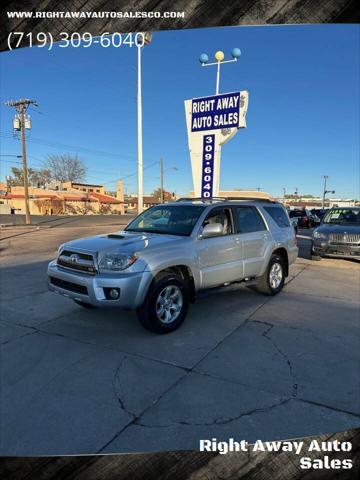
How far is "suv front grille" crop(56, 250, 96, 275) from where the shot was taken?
4.23 m

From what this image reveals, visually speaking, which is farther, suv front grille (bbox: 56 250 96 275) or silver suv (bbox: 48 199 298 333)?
suv front grille (bbox: 56 250 96 275)

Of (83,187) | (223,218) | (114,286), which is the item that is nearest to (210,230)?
(223,218)

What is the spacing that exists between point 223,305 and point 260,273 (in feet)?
3.10

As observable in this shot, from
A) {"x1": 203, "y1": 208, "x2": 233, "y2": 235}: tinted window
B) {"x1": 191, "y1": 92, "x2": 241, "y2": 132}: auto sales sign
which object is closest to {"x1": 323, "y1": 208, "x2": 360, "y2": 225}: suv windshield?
{"x1": 191, "y1": 92, "x2": 241, "y2": 132}: auto sales sign

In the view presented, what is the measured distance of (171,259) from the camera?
4438 mm

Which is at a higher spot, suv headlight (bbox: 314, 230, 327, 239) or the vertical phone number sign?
the vertical phone number sign

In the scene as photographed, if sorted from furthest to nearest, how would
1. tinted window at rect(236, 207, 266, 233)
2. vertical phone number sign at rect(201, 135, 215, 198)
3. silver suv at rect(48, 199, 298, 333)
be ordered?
1. vertical phone number sign at rect(201, 135, 215, 198)
2. tinted window at rect(236, 207, 266, 233)
3. silver suv at rect(48, 199, 298, 333)

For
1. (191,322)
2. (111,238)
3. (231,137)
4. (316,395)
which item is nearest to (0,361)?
(111,238)

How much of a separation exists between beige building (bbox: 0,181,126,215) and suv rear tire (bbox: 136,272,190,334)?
5780cm

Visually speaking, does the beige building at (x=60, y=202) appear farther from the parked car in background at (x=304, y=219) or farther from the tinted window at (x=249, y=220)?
the tinted window at (x=249, y=220)

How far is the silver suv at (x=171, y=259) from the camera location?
4113 mm

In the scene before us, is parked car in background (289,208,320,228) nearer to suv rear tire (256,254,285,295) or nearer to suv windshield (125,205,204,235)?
suv rear tire (256,254,285,295)

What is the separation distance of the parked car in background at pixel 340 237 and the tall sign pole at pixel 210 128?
13.6ft

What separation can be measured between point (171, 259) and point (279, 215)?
3473mm
